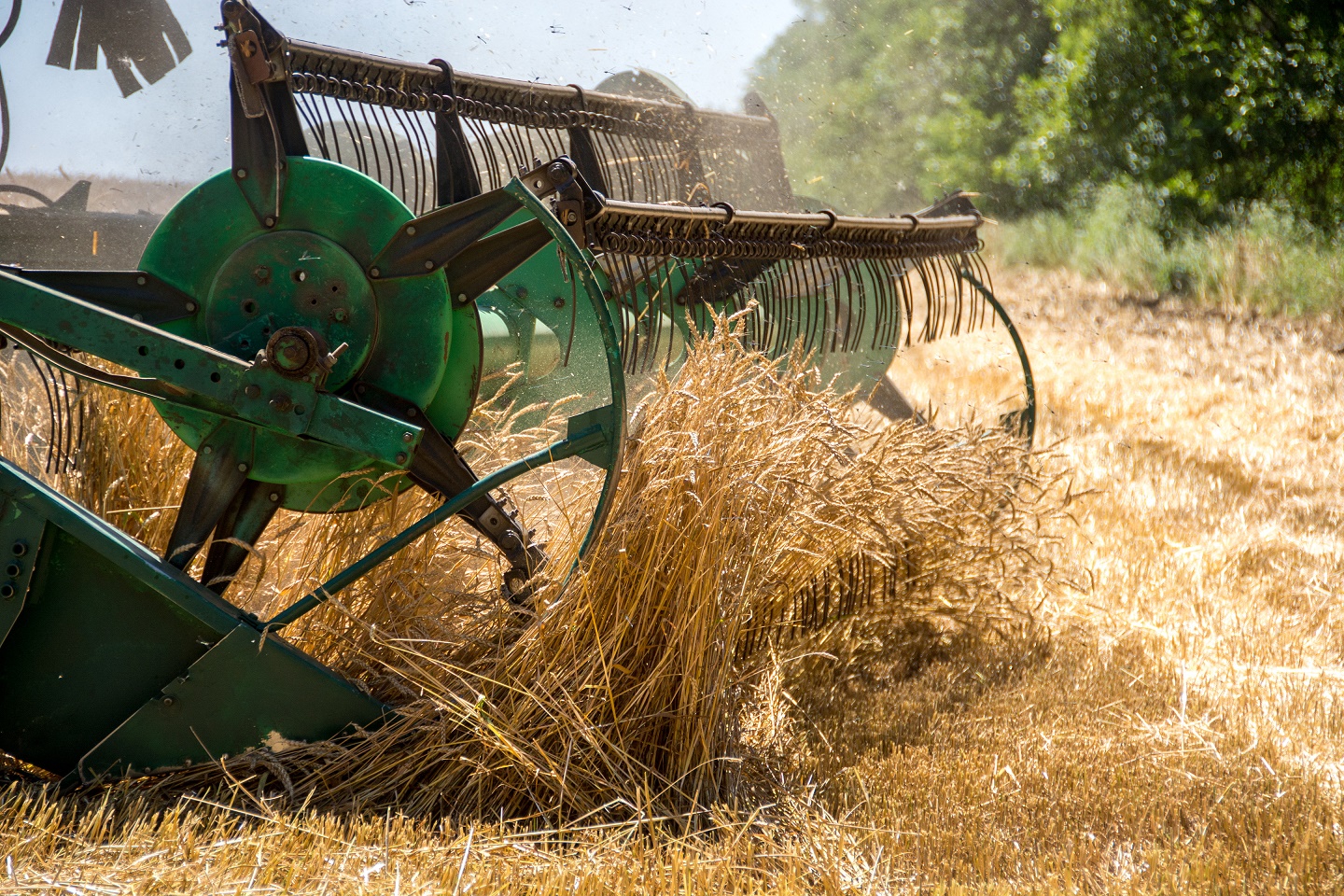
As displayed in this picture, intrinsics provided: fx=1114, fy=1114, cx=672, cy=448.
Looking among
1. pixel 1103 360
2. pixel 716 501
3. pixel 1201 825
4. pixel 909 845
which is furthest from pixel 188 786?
pixel 1103 360

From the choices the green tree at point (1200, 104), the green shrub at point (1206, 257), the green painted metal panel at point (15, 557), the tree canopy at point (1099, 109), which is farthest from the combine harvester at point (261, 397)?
the green tree at point (1200, 104)

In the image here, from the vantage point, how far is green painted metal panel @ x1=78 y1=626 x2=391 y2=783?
7.93ft

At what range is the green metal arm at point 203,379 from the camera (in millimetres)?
2355

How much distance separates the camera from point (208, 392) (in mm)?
2391

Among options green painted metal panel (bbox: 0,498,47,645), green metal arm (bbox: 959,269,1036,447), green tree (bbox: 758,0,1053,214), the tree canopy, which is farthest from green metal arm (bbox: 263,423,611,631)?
green tree (bbox: 758,0,1053,214)

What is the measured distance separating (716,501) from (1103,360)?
757 centimetres

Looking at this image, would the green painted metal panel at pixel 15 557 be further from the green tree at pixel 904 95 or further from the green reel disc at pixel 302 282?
the green tree at pixel 904 95

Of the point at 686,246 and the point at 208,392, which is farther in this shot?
the point at 686,246

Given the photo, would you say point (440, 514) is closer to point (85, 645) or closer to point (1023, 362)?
point (85, 645)

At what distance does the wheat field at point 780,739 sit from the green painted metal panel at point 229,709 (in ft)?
0.22

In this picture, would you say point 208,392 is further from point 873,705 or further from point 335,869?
point 873,705

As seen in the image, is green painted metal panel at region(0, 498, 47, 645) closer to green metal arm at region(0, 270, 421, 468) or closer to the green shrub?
green metal arm at region(0, 270, 421, 468)

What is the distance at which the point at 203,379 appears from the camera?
239 centimetres

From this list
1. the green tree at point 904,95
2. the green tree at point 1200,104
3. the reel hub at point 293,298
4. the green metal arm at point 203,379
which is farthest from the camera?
the green tree at point 904,95
